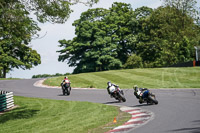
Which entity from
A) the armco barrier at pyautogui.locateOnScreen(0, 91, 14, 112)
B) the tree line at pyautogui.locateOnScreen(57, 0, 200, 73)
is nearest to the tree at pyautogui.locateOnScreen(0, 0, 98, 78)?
the armco barrier at pyautogui.locateOnScreen(0, 91, 14, 112)

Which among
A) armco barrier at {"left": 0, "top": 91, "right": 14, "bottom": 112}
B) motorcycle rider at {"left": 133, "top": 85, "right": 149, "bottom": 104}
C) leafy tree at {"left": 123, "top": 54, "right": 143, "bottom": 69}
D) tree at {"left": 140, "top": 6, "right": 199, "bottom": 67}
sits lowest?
armco barrier at {"left": 0, "top": 91, "right": 14, "bottom": 112}

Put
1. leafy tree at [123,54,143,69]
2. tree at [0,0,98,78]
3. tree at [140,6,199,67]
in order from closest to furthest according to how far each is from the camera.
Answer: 1. tree at [0,0,98,78]
2. leafy tree at [123,54,143,69]
3. tree at [140,6,199,67]

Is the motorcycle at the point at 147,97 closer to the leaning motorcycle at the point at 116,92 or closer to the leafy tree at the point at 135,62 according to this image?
the leaning motorcycle at the point at 116,92

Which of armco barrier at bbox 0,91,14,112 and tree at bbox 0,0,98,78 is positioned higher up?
tree at bbox 0,0,98,78

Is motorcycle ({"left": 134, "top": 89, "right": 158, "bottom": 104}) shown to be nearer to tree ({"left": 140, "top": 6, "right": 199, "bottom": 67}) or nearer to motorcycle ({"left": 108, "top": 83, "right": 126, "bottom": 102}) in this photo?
motorcycle ({"left": 108, "top": 83, "right": 126, "bottom": 102})

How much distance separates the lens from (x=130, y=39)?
61.2m

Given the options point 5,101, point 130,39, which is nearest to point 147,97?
point 5,101

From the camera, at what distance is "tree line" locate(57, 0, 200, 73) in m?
56.9

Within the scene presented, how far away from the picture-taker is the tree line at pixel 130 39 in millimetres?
56875

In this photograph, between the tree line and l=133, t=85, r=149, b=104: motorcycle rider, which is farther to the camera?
the tree line

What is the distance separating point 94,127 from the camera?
434 inches

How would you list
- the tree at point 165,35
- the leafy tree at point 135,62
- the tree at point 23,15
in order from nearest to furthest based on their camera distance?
Result: the tree at point 23,15 → the leafy tree at point 135,62 → the tree at point 165,35

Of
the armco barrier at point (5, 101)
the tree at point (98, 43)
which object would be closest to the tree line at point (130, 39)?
the tree at point (98, 43)

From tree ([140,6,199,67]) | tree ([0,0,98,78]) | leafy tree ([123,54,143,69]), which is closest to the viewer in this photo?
tree ([0,0,98,78])
